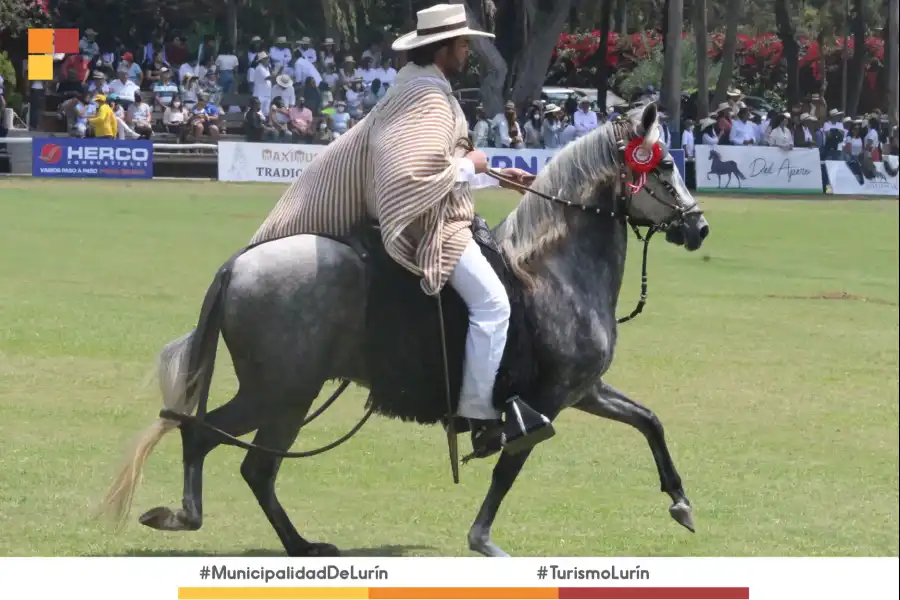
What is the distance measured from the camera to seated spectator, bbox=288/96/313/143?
22125mm

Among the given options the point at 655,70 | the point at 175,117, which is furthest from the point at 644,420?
the point at 655,70

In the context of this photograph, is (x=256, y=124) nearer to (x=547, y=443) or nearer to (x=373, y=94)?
(x=373, y=94)

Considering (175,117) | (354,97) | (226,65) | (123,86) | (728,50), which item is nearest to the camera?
(123,86)

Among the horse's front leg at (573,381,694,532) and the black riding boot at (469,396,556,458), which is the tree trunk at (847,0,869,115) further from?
the black riding boot at (469,396,556,458)

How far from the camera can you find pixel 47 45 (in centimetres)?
1471

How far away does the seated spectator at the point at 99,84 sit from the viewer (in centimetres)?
1672

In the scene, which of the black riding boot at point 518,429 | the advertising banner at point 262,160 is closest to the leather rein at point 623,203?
the black riding boot at point 518,429

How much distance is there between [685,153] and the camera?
25656mm

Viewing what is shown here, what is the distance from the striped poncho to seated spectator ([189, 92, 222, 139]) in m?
15.0

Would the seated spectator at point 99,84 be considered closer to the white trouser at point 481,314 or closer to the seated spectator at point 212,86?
the seated spectator at point 212,86

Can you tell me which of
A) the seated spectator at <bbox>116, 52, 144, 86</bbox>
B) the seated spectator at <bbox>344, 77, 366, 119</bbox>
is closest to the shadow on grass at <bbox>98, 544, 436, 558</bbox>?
the seated spectator at <bbox>116, 52, 144, 86</bbox>

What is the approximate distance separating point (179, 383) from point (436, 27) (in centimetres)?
171

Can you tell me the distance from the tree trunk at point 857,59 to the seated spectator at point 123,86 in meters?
14.8

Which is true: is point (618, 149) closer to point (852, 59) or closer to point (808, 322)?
point (808, 322)
